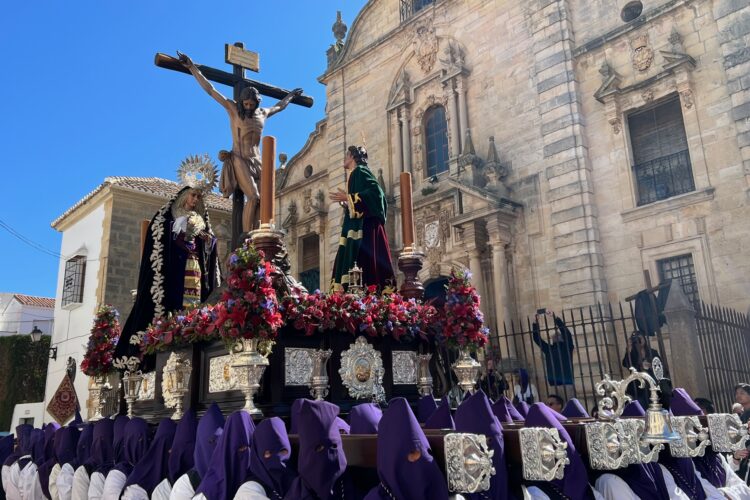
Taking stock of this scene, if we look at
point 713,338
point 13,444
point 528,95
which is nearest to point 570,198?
point 528,95

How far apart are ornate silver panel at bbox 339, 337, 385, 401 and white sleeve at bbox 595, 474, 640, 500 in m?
2.20

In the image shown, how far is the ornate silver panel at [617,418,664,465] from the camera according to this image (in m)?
2.74

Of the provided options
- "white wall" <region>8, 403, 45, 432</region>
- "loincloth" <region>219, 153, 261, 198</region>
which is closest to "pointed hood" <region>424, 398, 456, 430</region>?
"loincloth" <region>219, 153, 261, 198</region>

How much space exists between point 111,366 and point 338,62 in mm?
15013

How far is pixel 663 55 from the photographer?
39.6ft

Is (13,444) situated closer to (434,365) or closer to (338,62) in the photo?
(434,365)

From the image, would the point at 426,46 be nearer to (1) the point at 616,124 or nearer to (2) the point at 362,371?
(1) the point at 616,124

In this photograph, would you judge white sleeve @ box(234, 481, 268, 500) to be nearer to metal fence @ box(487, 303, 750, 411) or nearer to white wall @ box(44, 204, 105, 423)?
metal fence @ box(487, 303, 750, 411)

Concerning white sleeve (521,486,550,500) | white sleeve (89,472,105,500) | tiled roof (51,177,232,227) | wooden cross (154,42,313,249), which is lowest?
white sleeve (89,472,105,500)

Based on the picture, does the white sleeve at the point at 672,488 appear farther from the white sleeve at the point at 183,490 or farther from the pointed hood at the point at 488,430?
the white sleeve at the point at 183,490

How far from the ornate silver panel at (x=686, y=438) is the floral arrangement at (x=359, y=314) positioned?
8.39 ft

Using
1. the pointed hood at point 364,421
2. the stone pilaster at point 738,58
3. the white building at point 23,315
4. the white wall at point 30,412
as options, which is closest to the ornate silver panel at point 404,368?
the pointed hood at point 364,421

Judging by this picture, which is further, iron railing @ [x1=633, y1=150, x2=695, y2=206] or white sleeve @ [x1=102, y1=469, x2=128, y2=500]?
iron railing @ [x1=633, y1=150, x2=695, y2=206]

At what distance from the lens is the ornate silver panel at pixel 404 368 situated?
17.7 feet
